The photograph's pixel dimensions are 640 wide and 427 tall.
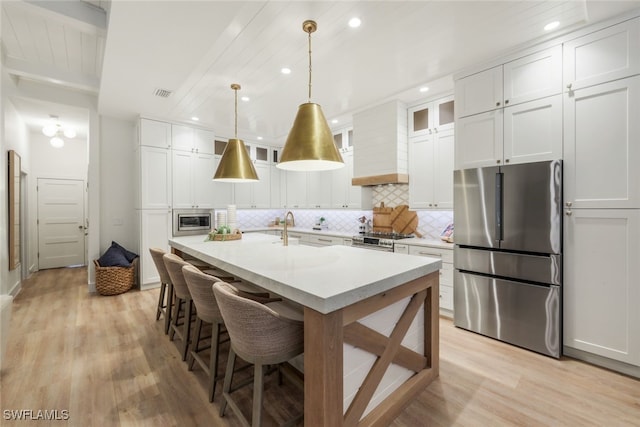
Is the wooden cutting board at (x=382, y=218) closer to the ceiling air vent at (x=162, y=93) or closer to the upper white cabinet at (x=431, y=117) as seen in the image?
the upper white cabinet at (x=431, y=117)

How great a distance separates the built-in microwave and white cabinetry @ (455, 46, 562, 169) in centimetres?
419

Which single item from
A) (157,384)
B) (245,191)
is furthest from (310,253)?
(245,191)

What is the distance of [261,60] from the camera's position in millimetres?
2762

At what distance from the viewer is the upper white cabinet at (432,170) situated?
346cm

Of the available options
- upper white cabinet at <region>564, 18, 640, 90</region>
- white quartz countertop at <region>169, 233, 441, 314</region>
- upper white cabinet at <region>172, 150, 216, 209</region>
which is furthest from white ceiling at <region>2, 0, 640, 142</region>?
white quartz countertop at <region>169, 233, 441, 314</region>

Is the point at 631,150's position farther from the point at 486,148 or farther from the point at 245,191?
the point at 245,191

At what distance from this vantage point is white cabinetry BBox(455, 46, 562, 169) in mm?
2439

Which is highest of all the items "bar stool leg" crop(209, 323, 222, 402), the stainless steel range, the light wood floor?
the stainless steel range

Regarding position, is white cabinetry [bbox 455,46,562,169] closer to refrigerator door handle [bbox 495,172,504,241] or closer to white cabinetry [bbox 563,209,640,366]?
refrigerator door handle [bbox 495,172,504,241]

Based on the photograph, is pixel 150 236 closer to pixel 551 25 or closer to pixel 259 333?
pixel 259 333

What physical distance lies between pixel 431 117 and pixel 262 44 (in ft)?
7.64

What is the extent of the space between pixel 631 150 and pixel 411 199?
209cm

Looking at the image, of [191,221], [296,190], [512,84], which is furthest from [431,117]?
[191,221]

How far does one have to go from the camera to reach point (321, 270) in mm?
1705
